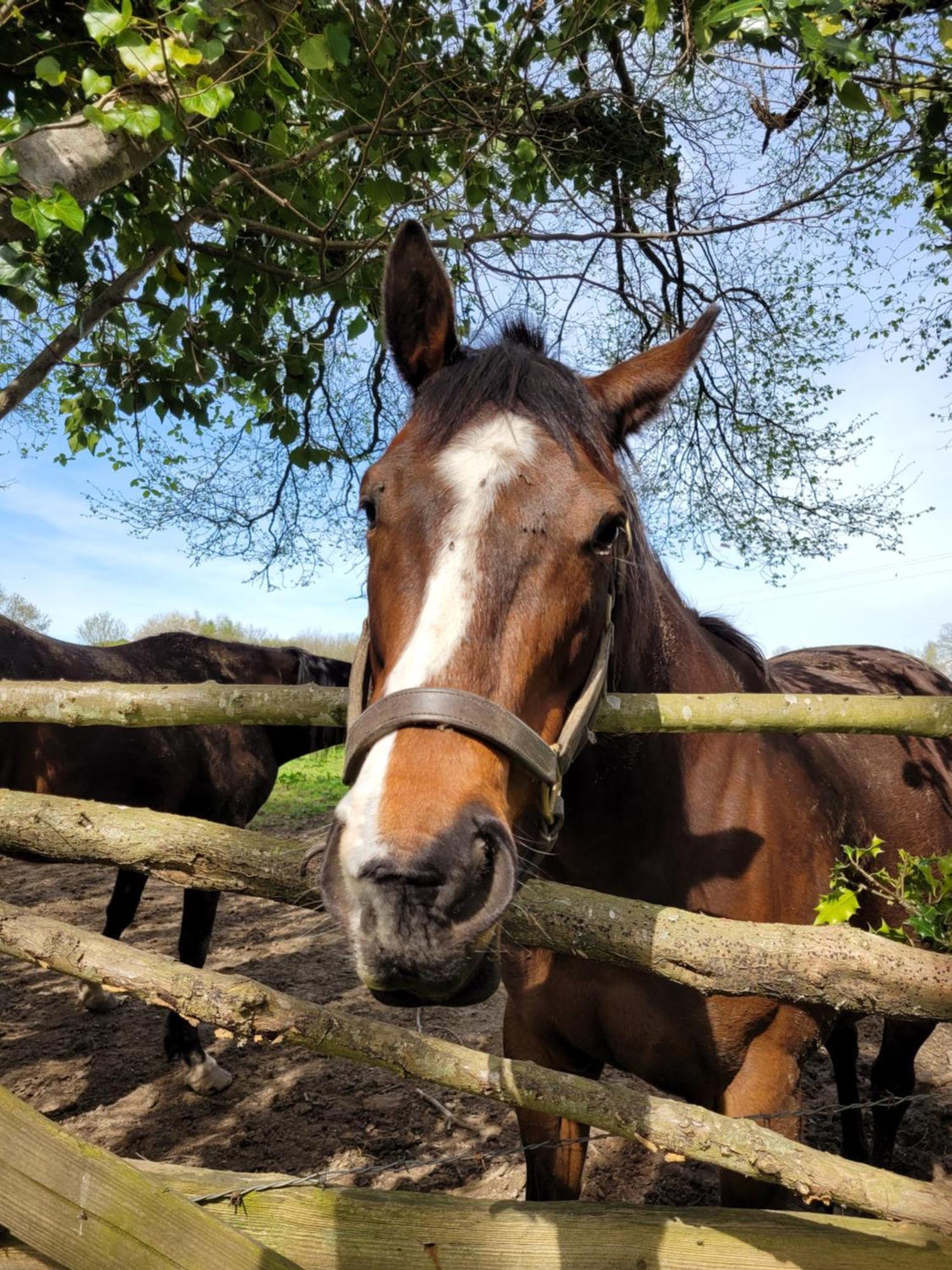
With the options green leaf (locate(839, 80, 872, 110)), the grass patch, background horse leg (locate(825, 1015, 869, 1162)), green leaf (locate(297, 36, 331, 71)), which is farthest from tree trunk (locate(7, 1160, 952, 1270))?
the grass patch

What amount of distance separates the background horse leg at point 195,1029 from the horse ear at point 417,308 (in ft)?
10.4

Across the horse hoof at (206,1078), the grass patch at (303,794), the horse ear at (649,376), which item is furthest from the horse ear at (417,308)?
the grass patch at (303,794)

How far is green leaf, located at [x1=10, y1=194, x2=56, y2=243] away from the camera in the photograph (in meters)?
2.27

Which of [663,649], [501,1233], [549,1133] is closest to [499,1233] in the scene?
[501,1233]

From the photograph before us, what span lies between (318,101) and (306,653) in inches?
152

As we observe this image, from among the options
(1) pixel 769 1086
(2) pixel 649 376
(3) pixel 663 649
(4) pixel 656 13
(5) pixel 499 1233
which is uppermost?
(4) pixel 656 13

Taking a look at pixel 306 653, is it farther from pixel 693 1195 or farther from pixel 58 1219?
pixel 58 1219

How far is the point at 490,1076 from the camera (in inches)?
67.8

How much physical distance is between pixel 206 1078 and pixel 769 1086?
3.21 meters

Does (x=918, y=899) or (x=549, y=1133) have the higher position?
(x=918, y=899)

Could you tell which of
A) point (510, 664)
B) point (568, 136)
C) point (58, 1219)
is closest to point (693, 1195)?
point (58, 1219)

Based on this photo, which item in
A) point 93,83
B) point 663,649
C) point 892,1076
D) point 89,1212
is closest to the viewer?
point 89,1212

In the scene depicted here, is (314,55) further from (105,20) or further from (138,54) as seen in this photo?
(105,20)

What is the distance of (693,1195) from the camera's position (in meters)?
3.30
